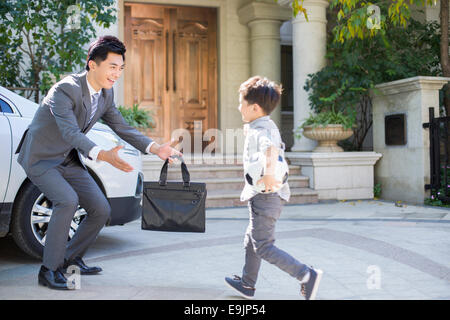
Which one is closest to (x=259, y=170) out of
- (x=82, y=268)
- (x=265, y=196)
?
(x=265, y=196)

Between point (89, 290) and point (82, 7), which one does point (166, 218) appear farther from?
point (82, 7)

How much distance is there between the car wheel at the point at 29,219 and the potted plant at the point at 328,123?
5755 mm

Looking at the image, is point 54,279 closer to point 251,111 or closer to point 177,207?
point 177,207

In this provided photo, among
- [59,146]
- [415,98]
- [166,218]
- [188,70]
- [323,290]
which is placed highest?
[188,70]

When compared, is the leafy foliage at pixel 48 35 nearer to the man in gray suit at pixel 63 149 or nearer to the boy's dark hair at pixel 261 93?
the man in gray suit at pixel 63 149

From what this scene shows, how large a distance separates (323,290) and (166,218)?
1149 millimetres

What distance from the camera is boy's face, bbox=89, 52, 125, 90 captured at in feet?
11.7

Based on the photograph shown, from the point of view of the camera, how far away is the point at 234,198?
8406 mm

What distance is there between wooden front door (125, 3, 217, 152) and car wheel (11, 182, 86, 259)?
7425 millimetres

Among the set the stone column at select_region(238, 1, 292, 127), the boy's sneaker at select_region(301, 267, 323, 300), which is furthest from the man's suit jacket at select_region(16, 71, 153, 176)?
the stone column at select_region(238, 1, 292, 127)

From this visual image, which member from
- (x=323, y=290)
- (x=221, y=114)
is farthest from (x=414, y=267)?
(x=221, y=114)

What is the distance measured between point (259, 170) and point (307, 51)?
23.4 ft

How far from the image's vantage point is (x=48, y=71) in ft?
27.7

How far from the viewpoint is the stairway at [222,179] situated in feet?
27.6
